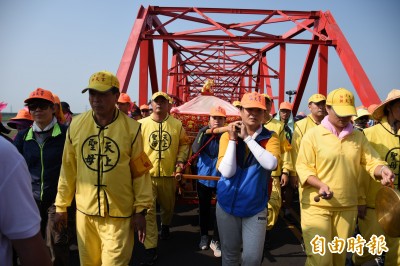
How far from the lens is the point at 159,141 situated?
15.3ft

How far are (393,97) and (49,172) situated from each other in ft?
12.3

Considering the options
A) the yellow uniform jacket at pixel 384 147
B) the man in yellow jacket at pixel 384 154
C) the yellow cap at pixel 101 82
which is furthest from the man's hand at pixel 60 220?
the yellow uniform jacket at pixel 384 147

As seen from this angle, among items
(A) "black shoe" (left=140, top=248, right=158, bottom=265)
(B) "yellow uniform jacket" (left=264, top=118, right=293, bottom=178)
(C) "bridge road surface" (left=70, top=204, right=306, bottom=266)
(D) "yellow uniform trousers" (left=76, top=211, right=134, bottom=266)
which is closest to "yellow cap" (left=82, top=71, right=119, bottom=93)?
(D) "yellow uniform trousers" (left=76, top=211, right=134, bottom=266)

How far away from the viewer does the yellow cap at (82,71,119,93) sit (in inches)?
107

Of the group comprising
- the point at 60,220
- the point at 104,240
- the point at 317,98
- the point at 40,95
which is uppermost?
the point at 317,98

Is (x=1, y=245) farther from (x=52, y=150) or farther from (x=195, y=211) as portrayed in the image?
(x=195, y=211)

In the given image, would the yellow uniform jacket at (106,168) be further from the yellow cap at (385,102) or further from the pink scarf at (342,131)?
the yellow cap at (385,102)

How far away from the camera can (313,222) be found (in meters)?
3.13

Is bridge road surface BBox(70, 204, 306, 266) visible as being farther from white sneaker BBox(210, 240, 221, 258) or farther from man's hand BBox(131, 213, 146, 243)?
man's hand BBox(131, 213, 146, 243)

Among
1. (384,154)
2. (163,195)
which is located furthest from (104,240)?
(384,154)

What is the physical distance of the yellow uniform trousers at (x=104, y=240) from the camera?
2699 millimetres

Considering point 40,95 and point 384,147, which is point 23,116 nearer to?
point 40,95

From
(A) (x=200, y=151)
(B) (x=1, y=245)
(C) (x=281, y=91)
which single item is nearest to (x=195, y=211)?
(A) (x=200, y=151)

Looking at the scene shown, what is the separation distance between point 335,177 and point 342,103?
729mm
